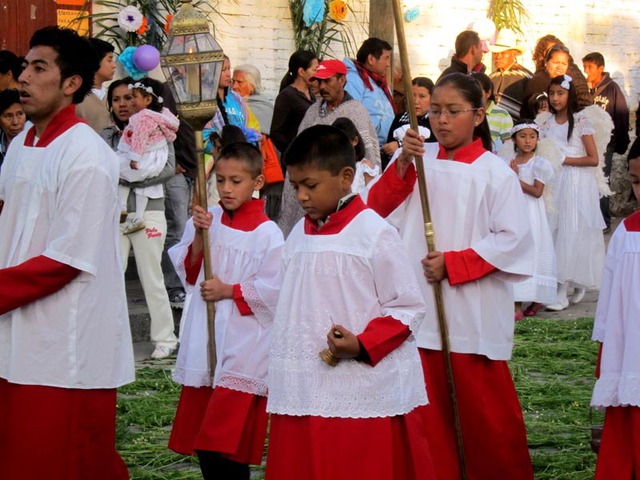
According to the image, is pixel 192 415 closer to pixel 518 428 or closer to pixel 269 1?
pixel 518 428

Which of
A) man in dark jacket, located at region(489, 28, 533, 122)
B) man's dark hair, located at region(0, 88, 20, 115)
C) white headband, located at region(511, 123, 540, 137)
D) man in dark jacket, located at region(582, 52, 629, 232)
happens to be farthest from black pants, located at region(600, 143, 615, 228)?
man's dark hair, located at region(0, 88, 20, 115)

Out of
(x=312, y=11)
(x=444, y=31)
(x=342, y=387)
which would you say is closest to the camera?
(x=342, y=387)

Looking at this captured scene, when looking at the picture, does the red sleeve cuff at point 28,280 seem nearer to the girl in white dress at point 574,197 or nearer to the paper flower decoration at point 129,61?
the paper flower decoration at point 129,61

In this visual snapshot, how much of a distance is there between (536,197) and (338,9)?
369 cm

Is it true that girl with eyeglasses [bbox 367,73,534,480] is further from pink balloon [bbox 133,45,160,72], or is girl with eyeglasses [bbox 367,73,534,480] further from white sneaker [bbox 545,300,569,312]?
Result: white sneaker [bbox 545,300,569,312]

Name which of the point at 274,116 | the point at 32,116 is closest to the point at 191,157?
the point at 274,116

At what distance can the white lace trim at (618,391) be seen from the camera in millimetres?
5352

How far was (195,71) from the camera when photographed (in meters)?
5.79

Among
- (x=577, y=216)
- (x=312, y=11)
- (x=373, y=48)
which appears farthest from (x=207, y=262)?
(x=312, y=11)

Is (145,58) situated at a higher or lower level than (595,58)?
lower

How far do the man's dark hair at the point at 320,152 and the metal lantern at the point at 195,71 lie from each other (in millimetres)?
1156

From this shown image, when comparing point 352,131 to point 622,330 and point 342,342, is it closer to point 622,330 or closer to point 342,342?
point 622,330

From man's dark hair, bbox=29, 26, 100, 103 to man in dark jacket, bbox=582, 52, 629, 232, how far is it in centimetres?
1095

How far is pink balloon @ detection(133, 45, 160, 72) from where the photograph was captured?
1126 cm
